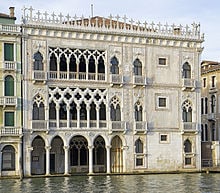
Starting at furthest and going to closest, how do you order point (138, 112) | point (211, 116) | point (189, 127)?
point (211, 116) → point (189, 127) → point (138, 112)

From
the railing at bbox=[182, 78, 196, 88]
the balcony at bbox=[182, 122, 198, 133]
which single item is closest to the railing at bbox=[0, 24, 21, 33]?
the railing at bbox=[182, 78, 196, 88]

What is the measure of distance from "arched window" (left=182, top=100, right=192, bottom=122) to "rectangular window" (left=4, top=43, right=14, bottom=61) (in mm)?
11927

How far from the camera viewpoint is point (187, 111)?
142 ft

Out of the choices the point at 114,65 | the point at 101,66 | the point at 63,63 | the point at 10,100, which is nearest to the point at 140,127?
the point at 114,65

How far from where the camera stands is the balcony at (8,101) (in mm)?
37406

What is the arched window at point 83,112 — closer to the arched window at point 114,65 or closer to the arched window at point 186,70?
the arched window at point 114,65

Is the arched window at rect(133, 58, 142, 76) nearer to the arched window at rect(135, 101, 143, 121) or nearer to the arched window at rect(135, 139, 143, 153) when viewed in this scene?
the arched window at rect(135, 101, 143, 121)

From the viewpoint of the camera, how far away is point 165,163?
4216 cm

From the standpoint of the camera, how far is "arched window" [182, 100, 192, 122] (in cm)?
4312

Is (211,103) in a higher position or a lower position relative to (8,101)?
higher

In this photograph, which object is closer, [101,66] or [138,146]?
[101,66]

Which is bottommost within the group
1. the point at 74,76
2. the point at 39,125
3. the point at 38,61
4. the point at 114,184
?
the point at 114,184

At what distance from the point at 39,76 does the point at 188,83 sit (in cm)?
1020

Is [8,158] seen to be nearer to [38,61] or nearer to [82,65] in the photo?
[38,61]
